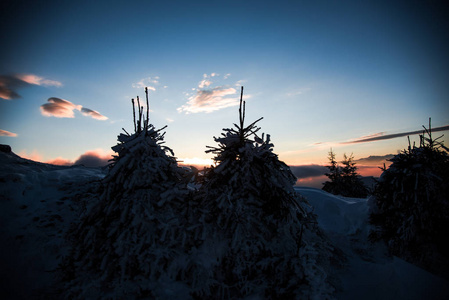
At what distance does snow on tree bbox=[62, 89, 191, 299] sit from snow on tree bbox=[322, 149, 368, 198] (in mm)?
28152

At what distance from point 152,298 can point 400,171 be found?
11.3 m

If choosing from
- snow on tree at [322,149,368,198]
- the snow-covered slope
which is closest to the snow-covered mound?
the snow-covered slope

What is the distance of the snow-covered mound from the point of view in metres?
7.09

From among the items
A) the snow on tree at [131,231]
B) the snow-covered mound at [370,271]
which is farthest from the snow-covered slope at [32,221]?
the snow-covered mound at [370,271]

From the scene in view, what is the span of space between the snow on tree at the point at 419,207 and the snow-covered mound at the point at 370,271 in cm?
61

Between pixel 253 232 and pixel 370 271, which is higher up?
pixel 253 232

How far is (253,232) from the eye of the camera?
478 cm

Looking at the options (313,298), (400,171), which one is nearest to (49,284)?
(313,298)

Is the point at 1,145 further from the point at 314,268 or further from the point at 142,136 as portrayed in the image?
the point at 314,268

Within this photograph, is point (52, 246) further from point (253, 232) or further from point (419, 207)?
point (419, 207)

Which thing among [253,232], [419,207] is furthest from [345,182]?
[253,232]

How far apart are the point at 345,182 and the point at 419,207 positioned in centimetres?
2111

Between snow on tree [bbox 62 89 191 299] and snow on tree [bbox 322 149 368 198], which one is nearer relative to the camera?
snow on tree [bbox 62 89 191 299]

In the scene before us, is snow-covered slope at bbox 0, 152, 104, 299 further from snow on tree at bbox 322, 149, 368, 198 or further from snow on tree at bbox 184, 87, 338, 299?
snow on tree at bbox 322, 149, 368, 198
